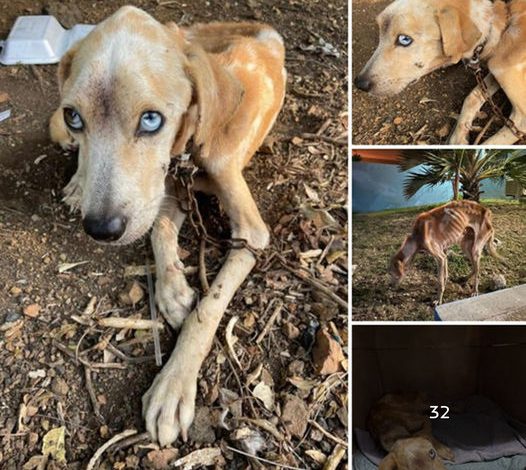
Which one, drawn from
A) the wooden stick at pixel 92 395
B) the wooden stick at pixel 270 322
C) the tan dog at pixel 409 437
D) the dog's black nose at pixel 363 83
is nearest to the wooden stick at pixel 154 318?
the wooden stick at pixel 92 395

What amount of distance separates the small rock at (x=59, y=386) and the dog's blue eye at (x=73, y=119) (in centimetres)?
80

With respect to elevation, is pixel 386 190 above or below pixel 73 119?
above

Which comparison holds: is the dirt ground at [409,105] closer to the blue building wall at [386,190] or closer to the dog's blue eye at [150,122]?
the blue building wall at [386,190]

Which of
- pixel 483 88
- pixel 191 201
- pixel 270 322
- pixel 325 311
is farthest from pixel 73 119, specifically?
pixel 483 88

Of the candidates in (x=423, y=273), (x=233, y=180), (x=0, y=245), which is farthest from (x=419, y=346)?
(x=0, y=245)

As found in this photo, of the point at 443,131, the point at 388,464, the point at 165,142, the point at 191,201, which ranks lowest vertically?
the point at 191,201

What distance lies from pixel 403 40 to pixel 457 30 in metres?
0.14

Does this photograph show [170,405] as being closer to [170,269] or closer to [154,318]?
[154,318]

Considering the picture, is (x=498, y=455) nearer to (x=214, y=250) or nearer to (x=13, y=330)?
(x=214, y=250)

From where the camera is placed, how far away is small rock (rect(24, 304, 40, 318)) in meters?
2.30

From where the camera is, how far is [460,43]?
166cm

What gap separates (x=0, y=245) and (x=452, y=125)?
1694 millimetres

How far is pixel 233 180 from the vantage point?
7.97ft

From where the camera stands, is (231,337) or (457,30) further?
(231,337)
